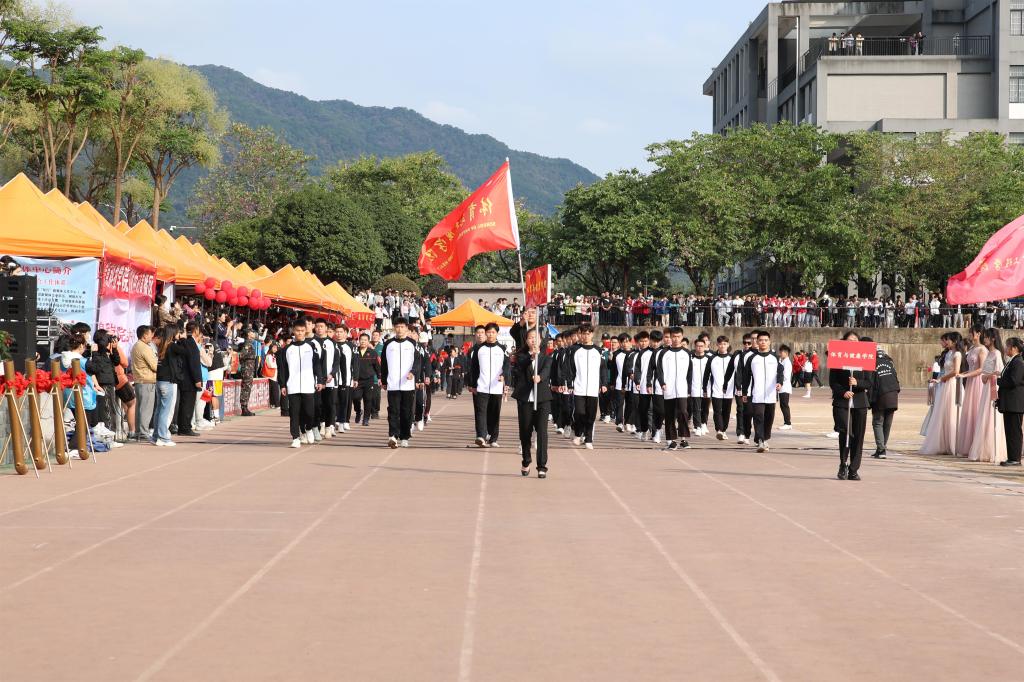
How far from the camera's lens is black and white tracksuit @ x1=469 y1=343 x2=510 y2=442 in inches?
776

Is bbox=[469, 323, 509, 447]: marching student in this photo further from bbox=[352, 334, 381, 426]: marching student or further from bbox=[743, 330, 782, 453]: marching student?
bbox=[352, 334, 381, 426]: marching student

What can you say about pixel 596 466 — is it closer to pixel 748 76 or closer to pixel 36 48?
pixel 36 48

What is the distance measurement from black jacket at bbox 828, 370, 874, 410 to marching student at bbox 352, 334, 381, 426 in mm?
10039

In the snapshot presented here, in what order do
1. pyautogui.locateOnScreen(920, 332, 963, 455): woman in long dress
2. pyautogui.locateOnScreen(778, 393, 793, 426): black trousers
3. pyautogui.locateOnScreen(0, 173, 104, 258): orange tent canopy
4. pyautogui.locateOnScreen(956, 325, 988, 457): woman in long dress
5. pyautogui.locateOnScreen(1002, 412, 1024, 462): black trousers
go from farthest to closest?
pyautogui.locateOnScreen(778, 393, 793, 426): black trousers < pyautogui.locateOnScreen(0, 173, 104, 258): orange tent canopy < pyautogui.locateOnScreen(920, 332, 963, 455): woman in long dress < pyautogui.locateOnScreen(956, 325, 988, 457): woman in long dress < pyautogui.locateOnScreen(1002, 412, 1024, 462): black trousers

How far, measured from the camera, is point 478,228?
2155 cm

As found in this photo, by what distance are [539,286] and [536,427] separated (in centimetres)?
671

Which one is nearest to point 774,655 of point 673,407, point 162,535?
point 162,535

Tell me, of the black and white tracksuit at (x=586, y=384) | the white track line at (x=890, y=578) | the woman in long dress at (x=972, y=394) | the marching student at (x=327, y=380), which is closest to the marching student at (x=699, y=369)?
the black and white tracksuit at (x=586, y=384)

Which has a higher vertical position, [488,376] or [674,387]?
[488,376]

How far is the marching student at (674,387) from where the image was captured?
2067cm

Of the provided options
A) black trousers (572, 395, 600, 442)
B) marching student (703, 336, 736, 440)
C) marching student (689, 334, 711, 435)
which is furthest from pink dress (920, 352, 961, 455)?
black trousers (572, 395, 600, 442)

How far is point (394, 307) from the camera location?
51469mm

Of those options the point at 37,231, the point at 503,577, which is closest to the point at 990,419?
the point at 503,577

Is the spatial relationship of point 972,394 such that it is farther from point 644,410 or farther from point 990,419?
point 644,410
